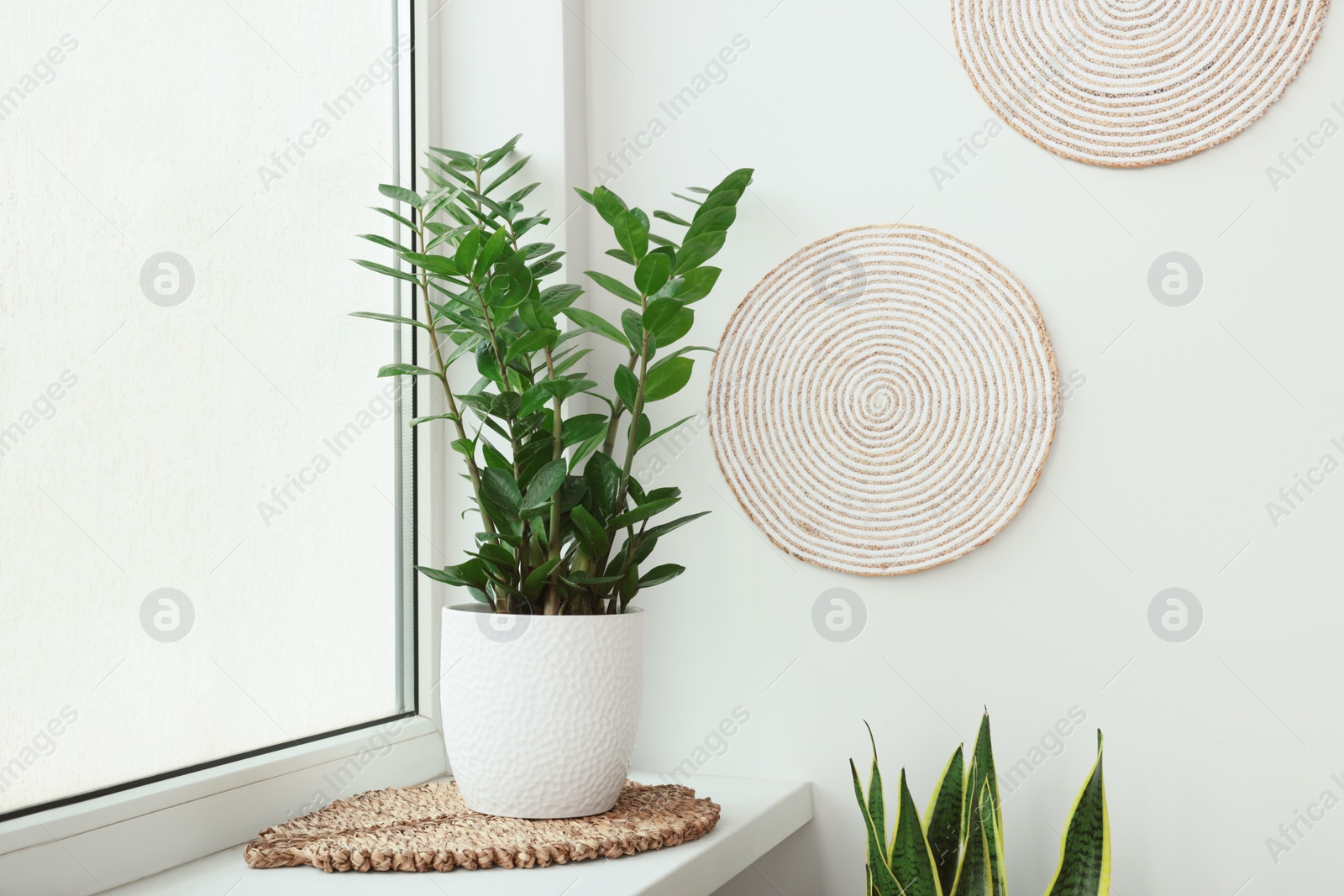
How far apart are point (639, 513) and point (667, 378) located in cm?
16

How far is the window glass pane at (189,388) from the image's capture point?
851 mm

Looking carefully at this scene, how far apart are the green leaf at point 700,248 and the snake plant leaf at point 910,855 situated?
0.59 m

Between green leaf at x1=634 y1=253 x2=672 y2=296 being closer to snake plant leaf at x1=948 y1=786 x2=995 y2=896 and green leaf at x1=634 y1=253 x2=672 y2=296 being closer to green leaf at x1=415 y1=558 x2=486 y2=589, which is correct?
green leaf at x1=415 y1=558 x2=486 y2=589

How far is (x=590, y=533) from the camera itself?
107cm

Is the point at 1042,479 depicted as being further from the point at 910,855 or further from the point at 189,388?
the point at 189,388

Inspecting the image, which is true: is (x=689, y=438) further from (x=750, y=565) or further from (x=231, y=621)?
(x=231, y=621)

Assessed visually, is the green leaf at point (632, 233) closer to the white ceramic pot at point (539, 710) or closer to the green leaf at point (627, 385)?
the green leaf at point (627, 385)

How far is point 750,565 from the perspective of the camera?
1313 mm

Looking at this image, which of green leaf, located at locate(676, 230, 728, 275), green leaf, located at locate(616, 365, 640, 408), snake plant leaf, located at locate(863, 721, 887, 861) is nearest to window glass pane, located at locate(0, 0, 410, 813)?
green leaf, located at locate(616, 365, 640, 408)

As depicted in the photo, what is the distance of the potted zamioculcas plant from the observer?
1031 millimetres

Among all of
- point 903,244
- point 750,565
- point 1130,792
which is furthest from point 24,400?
point 1130,792

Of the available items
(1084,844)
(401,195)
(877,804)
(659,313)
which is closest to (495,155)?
(401,195)

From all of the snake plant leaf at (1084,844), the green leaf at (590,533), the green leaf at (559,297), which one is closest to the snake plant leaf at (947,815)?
the snake plant leaf at (1084,844)

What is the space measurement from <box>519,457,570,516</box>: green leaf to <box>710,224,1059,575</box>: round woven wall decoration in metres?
0.33
